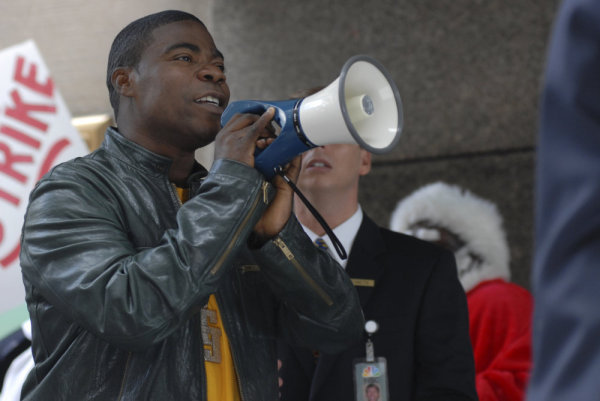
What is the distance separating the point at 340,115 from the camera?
4.67 feet

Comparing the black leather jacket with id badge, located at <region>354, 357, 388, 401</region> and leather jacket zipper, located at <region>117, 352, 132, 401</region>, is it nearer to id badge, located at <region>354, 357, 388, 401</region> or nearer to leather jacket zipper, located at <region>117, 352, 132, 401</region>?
leather jacket zipper, located at <region>117, 352, 132, 401</region>

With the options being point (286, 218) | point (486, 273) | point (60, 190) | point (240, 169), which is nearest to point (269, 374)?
point (286, 218)

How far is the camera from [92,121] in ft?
11.9

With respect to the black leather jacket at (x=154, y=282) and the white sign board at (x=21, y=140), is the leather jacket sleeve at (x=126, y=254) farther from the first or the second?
the white sign board at (x=21, y=140)

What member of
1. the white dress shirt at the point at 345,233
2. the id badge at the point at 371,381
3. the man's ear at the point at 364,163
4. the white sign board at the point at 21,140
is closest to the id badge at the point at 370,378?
the id badge at the point at 371,381

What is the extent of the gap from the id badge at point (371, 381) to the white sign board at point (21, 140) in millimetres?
1568

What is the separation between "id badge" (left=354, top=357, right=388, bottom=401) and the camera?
81.3 inches

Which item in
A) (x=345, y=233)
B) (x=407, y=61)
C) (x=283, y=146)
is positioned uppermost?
(x=407, y=61)

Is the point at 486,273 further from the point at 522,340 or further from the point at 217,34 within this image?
the point at 217,34

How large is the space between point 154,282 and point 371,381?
0.94m

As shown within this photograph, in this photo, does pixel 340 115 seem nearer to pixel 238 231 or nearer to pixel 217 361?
pixel 238 231

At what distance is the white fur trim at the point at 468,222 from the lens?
2918 millimetres

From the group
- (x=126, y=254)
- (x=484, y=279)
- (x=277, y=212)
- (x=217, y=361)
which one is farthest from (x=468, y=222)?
(x=126, y=254)

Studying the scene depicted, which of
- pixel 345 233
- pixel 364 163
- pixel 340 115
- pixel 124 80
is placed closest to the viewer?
pixel 340 115
